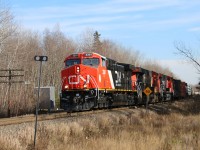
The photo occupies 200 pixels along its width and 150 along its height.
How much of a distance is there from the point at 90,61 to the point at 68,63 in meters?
1.57

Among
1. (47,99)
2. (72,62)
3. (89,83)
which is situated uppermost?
(72,62)

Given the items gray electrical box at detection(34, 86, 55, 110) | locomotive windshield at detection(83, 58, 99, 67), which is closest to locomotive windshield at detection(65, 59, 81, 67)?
locomotive windshield at detection(83, 58, 99, 67)

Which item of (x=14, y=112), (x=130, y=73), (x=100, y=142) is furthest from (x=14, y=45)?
(x=100, y=142)

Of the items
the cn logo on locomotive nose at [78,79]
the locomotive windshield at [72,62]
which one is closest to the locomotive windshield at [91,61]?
the locomotive windshield at [72,62]

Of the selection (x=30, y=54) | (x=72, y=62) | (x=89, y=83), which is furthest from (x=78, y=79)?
(x=30, y=54)

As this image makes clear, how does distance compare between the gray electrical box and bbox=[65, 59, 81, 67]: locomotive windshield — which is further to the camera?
the gray electrical box

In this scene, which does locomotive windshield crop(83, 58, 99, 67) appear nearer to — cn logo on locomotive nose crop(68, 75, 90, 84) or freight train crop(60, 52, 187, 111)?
freight train crop(60, 52, 187, 111)

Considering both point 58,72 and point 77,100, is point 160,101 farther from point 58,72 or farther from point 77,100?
point 58,72

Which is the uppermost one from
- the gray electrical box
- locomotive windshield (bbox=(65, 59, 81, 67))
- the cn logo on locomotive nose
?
locomotive windshield (bbox=(65, 59, 81, 67))

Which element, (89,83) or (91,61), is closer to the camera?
(89,83)

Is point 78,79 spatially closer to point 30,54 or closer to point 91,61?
point 91,61

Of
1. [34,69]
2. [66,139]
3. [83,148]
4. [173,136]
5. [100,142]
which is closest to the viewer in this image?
[83,148]

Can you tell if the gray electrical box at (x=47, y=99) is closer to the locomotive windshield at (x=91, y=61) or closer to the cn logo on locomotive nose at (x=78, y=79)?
the cn logo on locomotive nose at (x=78, y=79)

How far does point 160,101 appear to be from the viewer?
4700 centimetres
